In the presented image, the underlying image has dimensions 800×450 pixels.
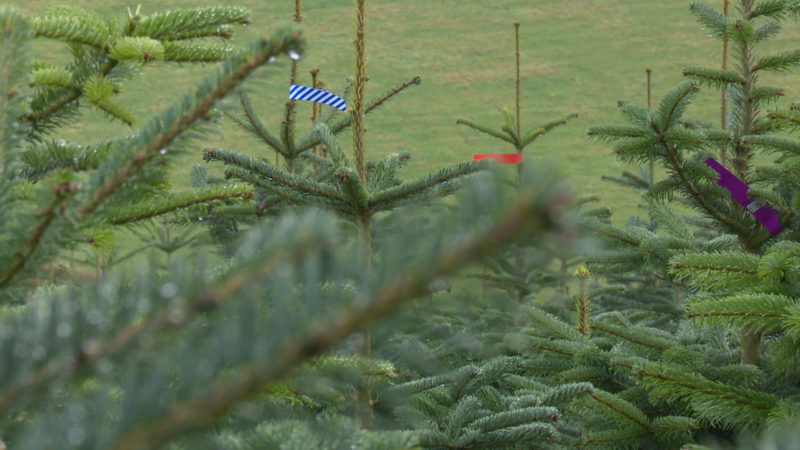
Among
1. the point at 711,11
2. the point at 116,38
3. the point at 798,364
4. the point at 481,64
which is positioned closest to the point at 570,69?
the point at 481,64

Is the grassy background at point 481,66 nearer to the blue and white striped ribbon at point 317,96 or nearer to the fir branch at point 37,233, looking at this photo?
the blue and white striped ribbon at point 317,96

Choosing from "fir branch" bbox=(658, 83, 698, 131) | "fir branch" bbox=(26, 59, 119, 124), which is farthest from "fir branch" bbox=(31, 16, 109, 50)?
"fir branch" bbox=(658, 83, 698, 131)

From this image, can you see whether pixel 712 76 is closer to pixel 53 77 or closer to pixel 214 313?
pixel 53 77

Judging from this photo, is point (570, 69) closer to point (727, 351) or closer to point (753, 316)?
point (727, 351)

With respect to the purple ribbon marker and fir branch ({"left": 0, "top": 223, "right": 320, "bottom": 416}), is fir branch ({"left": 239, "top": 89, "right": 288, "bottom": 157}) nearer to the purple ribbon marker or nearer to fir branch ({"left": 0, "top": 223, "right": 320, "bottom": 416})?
the purple ribbon marker

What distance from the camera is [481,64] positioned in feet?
27.1

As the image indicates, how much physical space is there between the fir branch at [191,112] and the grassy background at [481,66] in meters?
5.84

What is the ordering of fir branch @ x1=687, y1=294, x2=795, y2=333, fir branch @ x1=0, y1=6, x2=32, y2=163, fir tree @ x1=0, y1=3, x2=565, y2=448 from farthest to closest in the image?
fir branch @ x1=687, y1=294, x2=795, y2=333
fir branch @ x1=0, y1=6, x2=32, y2=163
fir tree @ x1=0, y1=3, x2=565, y2=448

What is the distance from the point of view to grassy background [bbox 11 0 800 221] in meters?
6.96

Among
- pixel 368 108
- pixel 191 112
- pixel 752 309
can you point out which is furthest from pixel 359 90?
pixel 191 112

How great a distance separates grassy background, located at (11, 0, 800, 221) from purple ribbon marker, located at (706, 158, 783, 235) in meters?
4.53

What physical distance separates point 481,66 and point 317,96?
6.50 metres

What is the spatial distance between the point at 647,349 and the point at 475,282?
1.58 m

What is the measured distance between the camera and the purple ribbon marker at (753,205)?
1.67 meters
